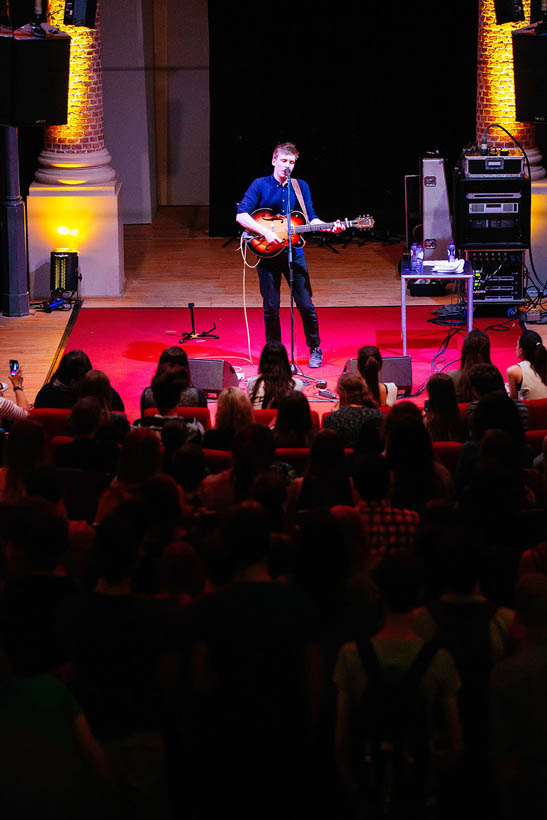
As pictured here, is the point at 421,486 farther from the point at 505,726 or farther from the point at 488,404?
the point at 505,726

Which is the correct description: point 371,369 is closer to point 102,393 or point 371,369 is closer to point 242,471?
point 102,393

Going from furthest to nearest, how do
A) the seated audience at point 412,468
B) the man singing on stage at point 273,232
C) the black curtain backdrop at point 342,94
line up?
the black curtain backdrop at point 342,94 → the man singing on stage at point 273,232 → the seated audience at point 412,468

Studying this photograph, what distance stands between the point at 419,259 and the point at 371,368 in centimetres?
287

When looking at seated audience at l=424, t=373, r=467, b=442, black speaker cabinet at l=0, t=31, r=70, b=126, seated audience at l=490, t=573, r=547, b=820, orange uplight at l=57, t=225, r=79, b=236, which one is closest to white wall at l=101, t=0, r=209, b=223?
orange uplight at l=57, t=225, r=79, b=236

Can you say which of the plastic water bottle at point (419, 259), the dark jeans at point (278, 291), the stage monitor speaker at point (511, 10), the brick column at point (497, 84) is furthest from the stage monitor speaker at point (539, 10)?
the dark jeans at point (278, 291)

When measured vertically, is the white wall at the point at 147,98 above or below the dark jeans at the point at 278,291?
above

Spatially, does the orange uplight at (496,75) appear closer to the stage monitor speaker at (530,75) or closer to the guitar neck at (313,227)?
the stage monitor speaker at (530,75)

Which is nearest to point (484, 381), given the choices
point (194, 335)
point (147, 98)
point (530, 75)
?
point (194, 335)


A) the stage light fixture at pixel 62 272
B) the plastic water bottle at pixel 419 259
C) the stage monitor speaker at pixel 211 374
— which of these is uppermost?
the plastic water bottle at pixel 419 259

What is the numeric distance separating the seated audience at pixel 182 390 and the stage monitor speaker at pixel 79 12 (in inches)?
199

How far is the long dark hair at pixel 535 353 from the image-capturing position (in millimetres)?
6059

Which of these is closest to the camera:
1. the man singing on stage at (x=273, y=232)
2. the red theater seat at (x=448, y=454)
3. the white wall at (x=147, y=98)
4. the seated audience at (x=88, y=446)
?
the seated audience at (x=88, y=446)

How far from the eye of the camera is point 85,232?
426 inches

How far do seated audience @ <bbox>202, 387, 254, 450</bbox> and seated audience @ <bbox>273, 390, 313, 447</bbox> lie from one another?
19 cm
